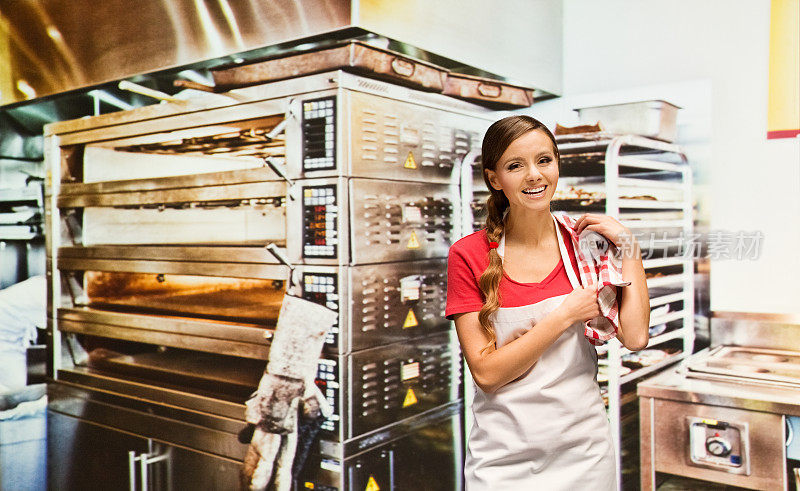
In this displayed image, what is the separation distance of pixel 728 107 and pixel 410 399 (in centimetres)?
170

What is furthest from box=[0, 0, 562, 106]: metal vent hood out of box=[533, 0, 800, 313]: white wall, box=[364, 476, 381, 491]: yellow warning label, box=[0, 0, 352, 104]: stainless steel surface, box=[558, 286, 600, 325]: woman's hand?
box=[364, 476, 381, 491]: yellow warning label

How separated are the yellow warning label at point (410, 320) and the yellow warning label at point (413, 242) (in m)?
0.26

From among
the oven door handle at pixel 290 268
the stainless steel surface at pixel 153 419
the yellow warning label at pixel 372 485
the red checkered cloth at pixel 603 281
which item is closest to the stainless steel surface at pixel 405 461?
the yellow warning label at pixel 372 485

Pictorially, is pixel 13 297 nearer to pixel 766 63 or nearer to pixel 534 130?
pixel 534 130

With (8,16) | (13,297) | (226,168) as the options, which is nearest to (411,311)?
(226,168)

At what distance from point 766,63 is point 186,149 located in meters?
2.44

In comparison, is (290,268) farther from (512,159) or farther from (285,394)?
(512,159)

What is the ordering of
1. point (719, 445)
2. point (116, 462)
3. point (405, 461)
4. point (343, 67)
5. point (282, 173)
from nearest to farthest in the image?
point (719, 445) < point (343, 67) < point (282, 173) < point (405, 461) < point (116, 462)

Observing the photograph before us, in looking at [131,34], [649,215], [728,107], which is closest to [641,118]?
[728,107]

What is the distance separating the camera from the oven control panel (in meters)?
2.19

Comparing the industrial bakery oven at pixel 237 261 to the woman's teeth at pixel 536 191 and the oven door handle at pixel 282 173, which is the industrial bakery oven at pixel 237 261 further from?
the woman's teeth at pixel 536 191

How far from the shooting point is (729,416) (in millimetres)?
2227

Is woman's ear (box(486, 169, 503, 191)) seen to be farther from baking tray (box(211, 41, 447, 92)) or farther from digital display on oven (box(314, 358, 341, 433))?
digital display on oven (box(314, 358, 341, 433))

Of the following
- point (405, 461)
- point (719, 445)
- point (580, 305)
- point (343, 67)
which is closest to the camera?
point (580, 305)
